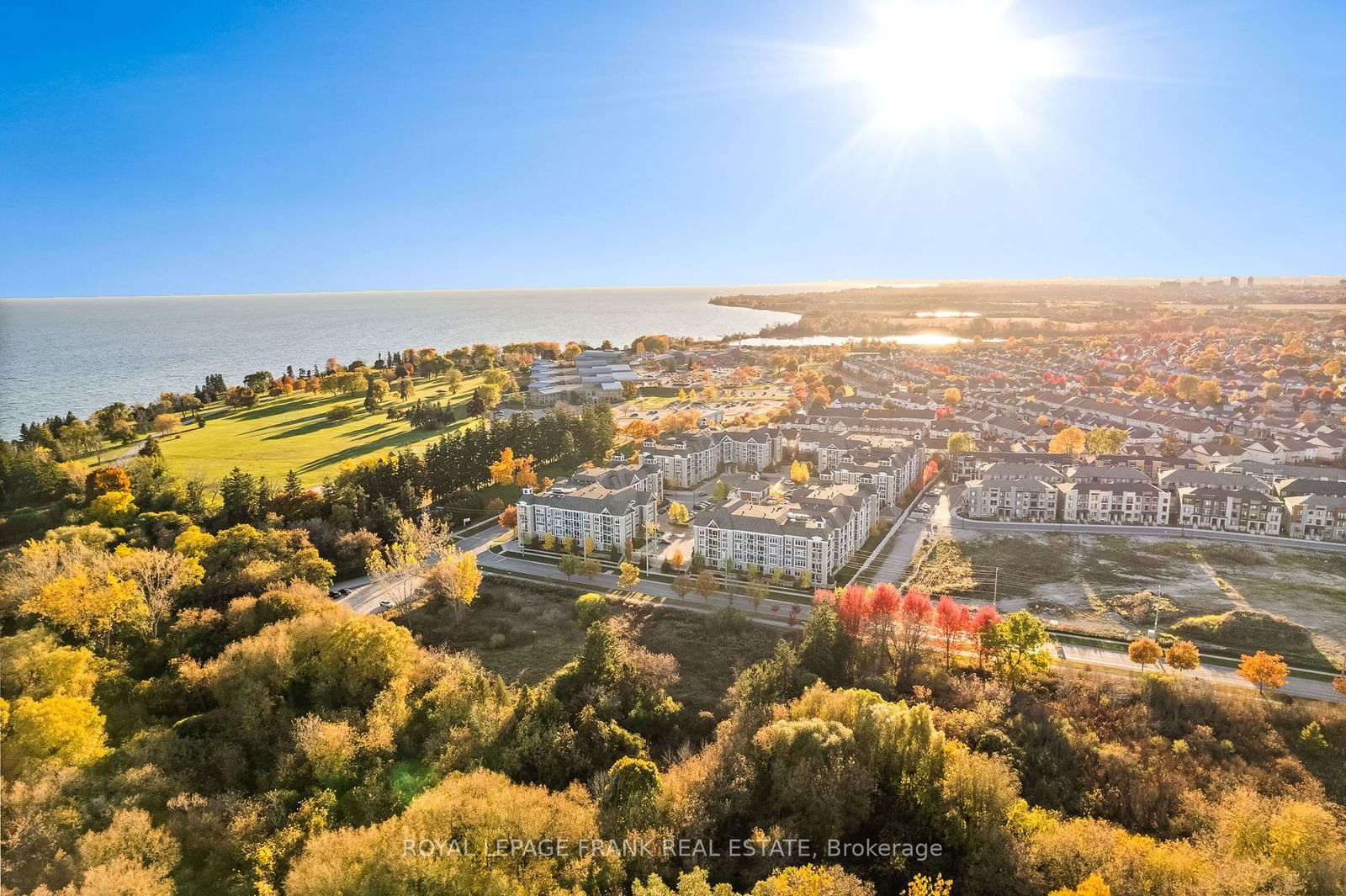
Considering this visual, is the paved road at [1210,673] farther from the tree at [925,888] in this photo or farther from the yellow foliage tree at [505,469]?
the yellow foliage tree at [505,469]

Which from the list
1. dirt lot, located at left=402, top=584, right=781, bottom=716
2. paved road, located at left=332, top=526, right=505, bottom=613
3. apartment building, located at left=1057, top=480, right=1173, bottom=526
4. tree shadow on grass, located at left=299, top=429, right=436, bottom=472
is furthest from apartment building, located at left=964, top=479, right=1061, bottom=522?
tree shadow on grass, located at left=299, top=429, right=436, bottom=472

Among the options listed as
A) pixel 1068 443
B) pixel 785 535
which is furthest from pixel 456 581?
pixel 1068 443

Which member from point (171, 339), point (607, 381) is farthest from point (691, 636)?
point (171, 339)

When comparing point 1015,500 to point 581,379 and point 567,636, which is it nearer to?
point 567,636

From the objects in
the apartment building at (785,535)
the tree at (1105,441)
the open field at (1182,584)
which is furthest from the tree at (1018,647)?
the tree at (1105,441)

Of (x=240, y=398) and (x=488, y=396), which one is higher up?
(x=240, y=398)
